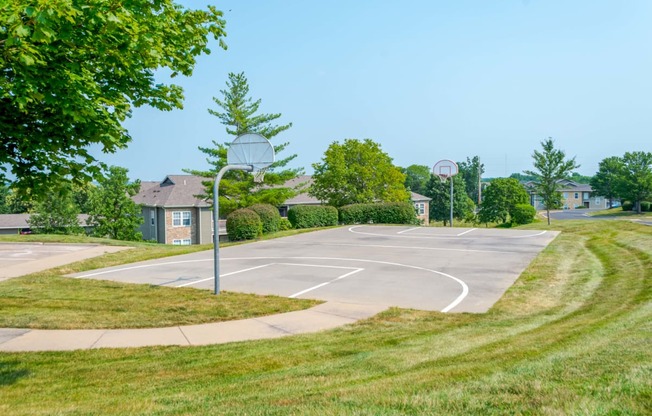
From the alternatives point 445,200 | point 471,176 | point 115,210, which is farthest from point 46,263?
point 471,176

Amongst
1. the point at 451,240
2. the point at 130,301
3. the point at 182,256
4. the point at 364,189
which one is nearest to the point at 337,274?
the point at 130,301

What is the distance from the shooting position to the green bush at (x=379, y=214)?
3941 cm

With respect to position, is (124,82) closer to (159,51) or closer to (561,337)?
(159,51)

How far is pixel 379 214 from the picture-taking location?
39938mm

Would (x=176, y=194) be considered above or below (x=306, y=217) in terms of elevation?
above

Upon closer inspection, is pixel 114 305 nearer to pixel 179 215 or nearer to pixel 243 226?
pixel 243 226

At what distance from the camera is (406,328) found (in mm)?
9312

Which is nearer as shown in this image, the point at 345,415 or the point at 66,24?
the point at 345,415

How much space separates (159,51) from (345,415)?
5.43m

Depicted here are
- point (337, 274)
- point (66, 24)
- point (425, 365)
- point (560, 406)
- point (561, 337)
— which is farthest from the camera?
point (337, 274)

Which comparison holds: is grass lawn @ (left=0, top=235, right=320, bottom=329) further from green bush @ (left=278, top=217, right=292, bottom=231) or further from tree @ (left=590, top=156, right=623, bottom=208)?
tree @ (left=590, top=156, right=623, bottom=208)

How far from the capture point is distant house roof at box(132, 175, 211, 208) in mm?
50469

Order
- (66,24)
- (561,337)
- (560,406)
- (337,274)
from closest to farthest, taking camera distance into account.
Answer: (560,406) < (66,24) < (561,337) < (337,274)

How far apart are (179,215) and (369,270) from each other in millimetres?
37732
